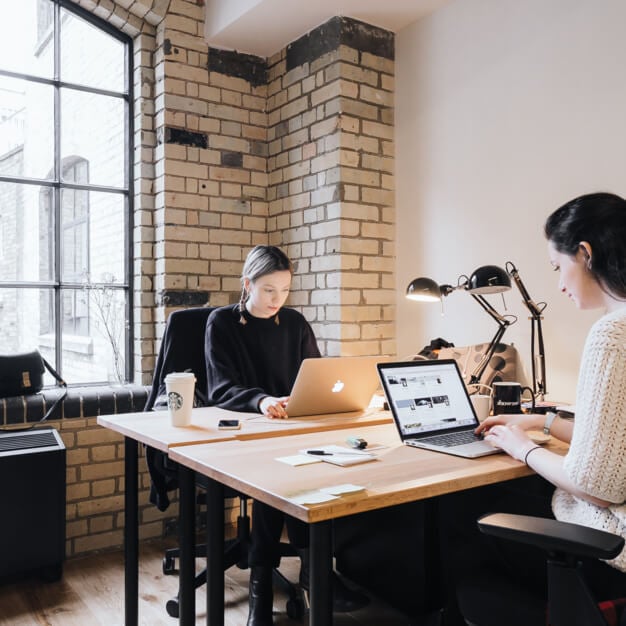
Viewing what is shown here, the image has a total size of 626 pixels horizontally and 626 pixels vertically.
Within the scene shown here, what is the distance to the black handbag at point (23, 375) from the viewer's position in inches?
113

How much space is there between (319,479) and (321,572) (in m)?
0.20

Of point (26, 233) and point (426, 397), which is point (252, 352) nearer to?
point (426, 397)

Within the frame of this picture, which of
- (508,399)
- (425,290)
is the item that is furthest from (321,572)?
(425,290)

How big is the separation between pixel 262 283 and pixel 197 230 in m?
1.06

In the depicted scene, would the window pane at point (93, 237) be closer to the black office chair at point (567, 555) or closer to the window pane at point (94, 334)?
the window pane at point (94, 334)

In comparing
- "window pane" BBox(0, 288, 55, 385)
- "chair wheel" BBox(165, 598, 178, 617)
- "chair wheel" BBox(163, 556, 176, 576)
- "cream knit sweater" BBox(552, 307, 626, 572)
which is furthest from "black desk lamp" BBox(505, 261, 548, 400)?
"window pane" BBox(0, 288, 55, 385)

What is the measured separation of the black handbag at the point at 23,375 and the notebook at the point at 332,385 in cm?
143

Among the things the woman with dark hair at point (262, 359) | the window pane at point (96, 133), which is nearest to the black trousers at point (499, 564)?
the woman with dark hair at point (262, 359)

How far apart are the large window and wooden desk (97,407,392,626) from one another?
1.32 m

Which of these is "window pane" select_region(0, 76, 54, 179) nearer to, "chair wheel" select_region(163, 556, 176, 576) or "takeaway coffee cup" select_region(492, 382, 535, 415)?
"chair wheel" select_region(163, 556, 176, 576)

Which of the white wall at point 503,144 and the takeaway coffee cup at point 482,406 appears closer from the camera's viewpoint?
the takeaway coffee cup at point 482,406

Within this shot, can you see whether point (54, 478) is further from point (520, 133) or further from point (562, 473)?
point (520, 133)

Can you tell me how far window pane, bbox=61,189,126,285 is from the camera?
3.30 m

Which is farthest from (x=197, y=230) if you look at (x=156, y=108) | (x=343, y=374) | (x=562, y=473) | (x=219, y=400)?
(x=562, y=473)
